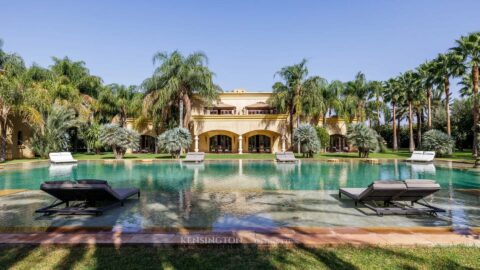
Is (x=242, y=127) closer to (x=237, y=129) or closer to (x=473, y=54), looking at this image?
(x=237, y=129)

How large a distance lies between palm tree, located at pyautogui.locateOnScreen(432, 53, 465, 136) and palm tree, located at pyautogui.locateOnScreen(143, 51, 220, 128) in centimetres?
2242

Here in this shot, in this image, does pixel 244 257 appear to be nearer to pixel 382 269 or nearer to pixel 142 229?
pixel 382 269

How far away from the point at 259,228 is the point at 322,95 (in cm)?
2940

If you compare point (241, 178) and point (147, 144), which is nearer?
Answer: point (241, 178)

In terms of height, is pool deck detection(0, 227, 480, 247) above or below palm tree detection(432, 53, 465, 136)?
below

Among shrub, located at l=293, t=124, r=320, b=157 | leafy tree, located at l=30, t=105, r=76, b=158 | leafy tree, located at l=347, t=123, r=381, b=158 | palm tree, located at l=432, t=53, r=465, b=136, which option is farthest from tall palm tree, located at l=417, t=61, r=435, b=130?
leafy tree, located at l=30, t=105, r=76, b=158

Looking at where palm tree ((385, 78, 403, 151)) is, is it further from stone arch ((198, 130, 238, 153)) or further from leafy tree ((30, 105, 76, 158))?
leafy tree ((30, 105, 76, 158))

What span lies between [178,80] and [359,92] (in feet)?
71.2

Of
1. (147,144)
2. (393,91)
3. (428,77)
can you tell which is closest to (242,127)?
(147,144)

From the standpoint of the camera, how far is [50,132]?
84.9 feet

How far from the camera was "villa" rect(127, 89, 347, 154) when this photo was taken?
33.3 metres

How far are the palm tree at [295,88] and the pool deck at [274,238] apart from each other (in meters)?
26.5

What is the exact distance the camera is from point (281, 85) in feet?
105

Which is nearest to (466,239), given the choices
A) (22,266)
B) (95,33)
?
(22,266)
